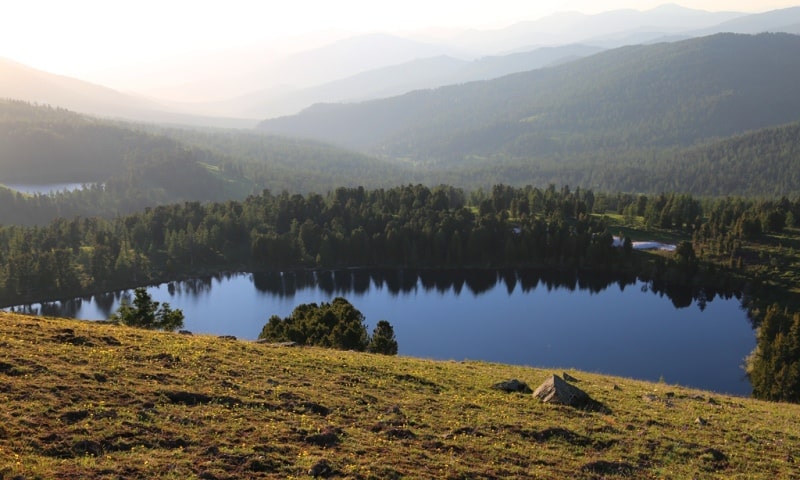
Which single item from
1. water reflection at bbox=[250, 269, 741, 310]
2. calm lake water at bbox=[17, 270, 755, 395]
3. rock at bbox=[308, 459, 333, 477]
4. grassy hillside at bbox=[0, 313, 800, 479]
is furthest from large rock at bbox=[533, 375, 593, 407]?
water reflection at bbox=[250, 269, 741, 310]

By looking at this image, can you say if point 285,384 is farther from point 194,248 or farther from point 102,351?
→ point 194,248

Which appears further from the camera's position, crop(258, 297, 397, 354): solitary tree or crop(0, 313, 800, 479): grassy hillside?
crop(258, 297, 397, 354): solitary tree

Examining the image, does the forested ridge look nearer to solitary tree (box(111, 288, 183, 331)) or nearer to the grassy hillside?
solitary tree (box(111, 288, 183, 331))

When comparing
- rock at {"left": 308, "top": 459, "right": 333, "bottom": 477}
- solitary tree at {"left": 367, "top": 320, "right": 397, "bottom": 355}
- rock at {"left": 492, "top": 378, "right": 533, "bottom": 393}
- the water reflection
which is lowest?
the water reflection

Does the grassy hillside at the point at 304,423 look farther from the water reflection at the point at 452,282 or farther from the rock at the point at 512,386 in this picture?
the water reflection at the point at 452,282

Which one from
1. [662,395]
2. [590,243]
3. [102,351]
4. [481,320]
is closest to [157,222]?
[481,320]

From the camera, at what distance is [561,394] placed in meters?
37.7

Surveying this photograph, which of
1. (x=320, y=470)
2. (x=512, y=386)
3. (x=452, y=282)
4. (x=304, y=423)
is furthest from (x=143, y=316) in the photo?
(x=452, y=282)

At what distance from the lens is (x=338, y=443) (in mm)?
27391

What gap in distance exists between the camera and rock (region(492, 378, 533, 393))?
40.3 m

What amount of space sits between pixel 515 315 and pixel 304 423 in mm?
115879

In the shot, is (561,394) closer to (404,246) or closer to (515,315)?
(515,315)

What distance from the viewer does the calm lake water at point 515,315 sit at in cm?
11062

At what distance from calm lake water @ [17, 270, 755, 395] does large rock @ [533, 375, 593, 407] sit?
218 ft
